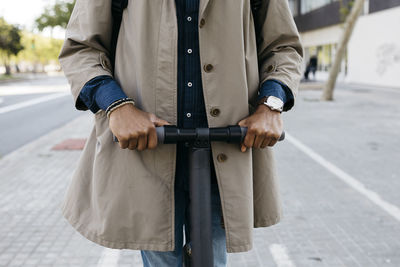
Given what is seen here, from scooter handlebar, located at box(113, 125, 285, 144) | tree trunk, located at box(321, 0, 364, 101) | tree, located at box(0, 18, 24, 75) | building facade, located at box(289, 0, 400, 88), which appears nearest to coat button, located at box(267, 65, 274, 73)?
scooter handlebar, located at box(113, 125, 285, 144)

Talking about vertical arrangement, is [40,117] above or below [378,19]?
below

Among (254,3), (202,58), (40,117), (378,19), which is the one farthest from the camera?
(378,19)

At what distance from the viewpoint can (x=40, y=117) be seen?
40.9ft

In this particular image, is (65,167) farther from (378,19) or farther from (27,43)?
(27,43)

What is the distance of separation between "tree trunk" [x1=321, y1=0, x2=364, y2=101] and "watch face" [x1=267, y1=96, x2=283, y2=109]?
42.5 feet

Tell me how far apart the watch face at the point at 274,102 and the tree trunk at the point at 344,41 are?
42.5ft

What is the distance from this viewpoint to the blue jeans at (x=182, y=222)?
1577 millimetres

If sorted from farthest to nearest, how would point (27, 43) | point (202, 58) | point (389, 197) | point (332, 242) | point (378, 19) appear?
point (27, 43)
point (378, 19)
point (389, 197)
point (332, 242)
point (202, 58)

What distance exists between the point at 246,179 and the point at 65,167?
16.6 feet

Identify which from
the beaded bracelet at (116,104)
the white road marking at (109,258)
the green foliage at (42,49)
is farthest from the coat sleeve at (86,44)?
the green foliage at (42,49)

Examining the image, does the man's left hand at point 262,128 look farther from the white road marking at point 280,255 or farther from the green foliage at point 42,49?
the green foliage at point 42,49

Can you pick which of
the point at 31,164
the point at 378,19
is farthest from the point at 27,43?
the point at 31,164

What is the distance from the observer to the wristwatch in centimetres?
145

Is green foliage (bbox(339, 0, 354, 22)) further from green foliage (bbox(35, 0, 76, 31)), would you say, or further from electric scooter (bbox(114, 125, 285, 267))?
green foliage (bbox(35, 0, 76, 31))
